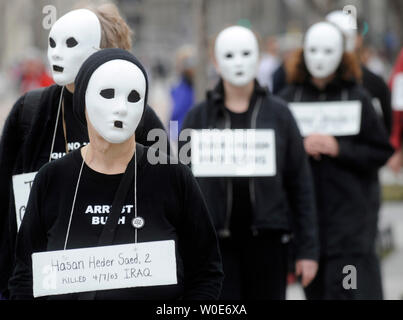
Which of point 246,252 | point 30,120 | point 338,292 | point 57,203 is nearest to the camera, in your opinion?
point 57,203

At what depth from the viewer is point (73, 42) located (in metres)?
4.34

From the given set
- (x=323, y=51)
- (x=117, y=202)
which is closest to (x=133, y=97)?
(x=117, y=202)

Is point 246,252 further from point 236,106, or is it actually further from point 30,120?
point 30,120

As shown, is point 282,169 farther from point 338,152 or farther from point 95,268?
point 95,268

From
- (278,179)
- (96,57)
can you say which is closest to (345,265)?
(278,179)

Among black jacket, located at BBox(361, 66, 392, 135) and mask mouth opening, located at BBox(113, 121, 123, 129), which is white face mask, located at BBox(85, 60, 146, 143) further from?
black jacket, located at BBox(361, 66, 392, 135)

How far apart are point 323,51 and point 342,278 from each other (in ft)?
4.67

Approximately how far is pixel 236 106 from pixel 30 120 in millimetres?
1732

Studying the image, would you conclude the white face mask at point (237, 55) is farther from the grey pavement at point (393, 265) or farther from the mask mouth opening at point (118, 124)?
the grey pavement at point (393, 265)

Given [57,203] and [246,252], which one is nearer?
[57,203]

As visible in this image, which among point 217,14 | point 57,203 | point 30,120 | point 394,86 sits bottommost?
point 57,203

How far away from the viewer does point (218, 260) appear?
3.75 meters

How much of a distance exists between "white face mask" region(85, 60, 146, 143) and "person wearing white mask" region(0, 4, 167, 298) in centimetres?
58

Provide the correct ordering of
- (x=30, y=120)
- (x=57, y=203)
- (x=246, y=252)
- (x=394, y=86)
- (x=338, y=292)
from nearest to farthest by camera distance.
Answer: (x=57, y=203), (x=30, y=120), (x=246, y=252), (x=338, y=292), (x=394, y=86)
